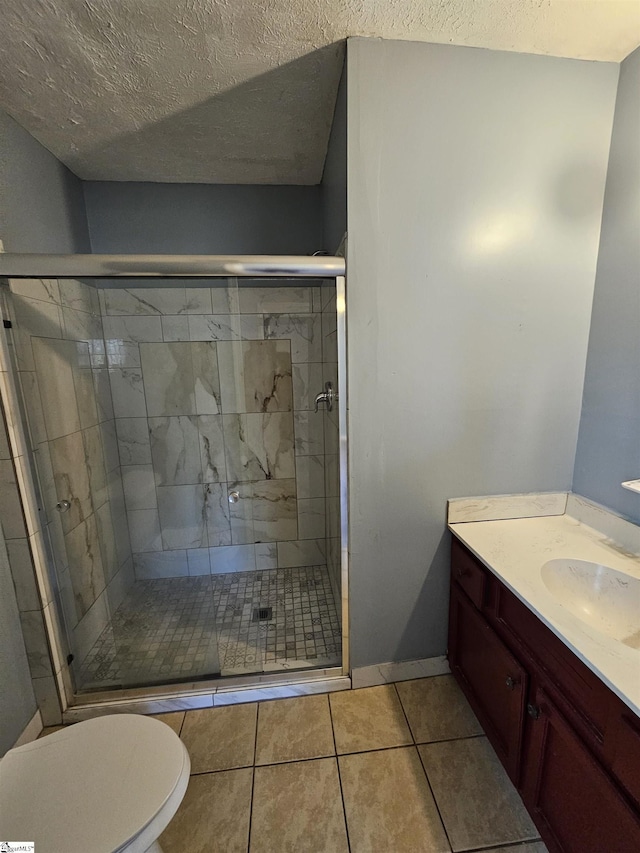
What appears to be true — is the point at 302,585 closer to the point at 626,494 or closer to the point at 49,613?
the point at 49,613

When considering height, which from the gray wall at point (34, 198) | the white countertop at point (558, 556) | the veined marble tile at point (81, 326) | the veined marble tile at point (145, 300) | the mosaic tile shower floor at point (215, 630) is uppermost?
the gray wall at point (34, 198)

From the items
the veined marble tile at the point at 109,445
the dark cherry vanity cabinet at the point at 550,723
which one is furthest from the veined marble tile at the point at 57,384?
the dark cherry vanity cabinet at the point at 550,723

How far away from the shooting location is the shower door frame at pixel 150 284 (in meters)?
1.22

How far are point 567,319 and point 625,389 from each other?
1.09 feet

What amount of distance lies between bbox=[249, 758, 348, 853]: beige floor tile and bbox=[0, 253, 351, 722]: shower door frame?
307mm

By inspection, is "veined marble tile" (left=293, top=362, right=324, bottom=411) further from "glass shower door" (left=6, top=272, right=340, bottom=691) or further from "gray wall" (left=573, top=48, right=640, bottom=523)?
"gray wall" (left=573, top=48, right=640, bottom=523)

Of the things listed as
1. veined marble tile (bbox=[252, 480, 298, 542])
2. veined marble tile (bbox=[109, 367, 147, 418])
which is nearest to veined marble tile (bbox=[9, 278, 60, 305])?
veined marble tile (bbox=[109, 367, 147, 418])

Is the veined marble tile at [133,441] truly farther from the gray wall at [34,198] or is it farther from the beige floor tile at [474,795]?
the beige floor tile at [474,795]

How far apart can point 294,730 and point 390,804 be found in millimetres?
410

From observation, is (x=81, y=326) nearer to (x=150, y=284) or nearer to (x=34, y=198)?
(x=150, y=284)

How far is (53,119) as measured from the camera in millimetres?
1492

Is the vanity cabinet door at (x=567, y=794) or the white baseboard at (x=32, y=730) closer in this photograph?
the vanity cabinet door at (x=567, y=794)

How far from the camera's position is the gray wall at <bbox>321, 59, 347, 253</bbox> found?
1.30 meters

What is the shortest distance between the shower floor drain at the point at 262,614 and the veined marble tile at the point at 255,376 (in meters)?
1.17
